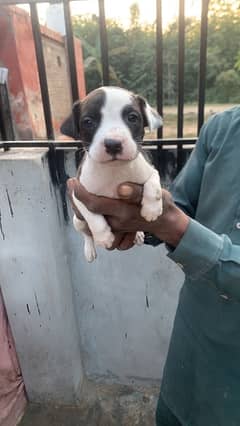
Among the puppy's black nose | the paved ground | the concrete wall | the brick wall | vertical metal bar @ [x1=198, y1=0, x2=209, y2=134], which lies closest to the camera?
the puppy's black nose

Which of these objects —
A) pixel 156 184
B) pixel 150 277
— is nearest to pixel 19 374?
pixel 150 277

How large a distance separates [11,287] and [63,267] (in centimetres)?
27

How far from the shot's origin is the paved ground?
6.75ft

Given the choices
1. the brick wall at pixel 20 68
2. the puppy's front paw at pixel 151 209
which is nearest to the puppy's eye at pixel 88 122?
the puppy's front paw at pixel 151 209

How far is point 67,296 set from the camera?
6.51ft

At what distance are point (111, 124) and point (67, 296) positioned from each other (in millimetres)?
1289

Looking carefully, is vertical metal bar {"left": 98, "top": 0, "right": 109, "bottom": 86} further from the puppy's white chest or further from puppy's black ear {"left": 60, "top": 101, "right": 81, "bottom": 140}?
the puppy's white chest

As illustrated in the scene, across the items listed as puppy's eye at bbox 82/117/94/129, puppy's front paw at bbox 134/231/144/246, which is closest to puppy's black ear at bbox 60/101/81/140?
puppy's eye at bbox 82/117/94/129

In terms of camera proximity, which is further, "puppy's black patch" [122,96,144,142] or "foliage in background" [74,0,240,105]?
"foliage in background" [74,0,240,105]

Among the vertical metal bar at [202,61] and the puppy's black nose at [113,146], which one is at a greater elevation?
the vertical metal bar at [202,61]

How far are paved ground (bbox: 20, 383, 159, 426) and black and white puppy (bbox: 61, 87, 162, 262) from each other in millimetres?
1466

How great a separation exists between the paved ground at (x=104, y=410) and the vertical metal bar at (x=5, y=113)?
1.53 m

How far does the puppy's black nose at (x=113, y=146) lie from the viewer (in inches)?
33.6

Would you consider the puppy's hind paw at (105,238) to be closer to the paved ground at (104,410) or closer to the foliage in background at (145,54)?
the paved ground at (104,410)
